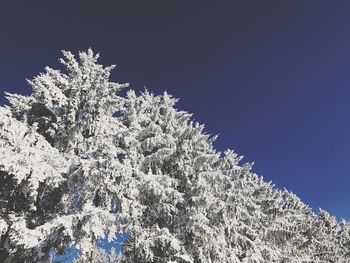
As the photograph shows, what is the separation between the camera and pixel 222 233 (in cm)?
1988

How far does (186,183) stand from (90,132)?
5888mm

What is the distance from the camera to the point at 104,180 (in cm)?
1322

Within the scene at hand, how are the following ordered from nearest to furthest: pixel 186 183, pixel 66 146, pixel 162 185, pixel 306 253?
pixel 66 146 → pixel 162 185 → pixel 186 183 → pixel 306 253

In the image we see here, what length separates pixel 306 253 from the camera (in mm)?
36375

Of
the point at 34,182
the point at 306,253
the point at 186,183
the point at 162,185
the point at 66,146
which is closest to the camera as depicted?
the point at 34,182

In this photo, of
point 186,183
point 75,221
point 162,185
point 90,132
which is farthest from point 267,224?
point 75,221

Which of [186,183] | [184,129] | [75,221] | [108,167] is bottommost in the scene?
[75,221]

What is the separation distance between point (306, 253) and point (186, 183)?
77.2 feet

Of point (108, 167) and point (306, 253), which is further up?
point (306, 253)

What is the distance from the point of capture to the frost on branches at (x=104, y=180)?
40.0 feet

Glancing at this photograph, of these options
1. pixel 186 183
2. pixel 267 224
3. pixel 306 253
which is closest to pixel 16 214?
pixel 186 183

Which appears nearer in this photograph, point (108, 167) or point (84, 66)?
point (108, 167)

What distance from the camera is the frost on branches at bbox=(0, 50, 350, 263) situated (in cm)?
1220

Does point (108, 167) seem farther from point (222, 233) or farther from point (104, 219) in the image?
point (222, 233)
